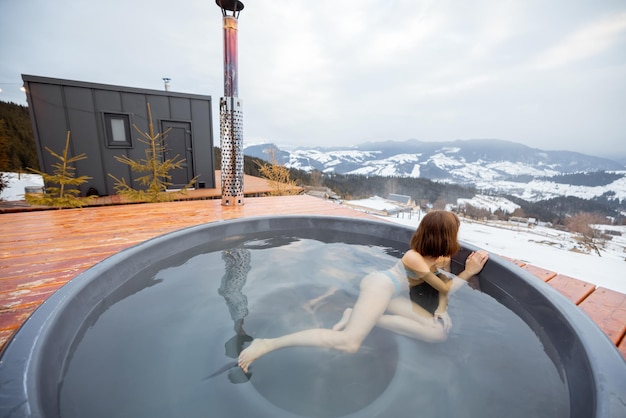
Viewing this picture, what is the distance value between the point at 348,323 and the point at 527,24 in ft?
42.8

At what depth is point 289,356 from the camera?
1163 millimetres

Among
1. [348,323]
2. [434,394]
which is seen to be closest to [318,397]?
[348,323]

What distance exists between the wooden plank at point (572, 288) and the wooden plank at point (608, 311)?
21mm

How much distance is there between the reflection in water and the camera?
1.11 meters

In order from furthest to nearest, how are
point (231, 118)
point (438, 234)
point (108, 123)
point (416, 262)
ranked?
point (108, 123) → point (231, 118) → point (416, 262) → point (438, 234)

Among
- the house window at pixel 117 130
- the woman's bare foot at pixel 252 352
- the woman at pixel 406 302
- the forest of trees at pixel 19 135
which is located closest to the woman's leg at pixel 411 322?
the woman at pixel 406 302

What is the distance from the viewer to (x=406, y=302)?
152 centimetres

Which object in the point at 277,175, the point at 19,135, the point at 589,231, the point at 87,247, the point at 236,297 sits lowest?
the point at 589,231

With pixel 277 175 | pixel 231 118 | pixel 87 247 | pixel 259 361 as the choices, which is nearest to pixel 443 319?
pixel 259 361

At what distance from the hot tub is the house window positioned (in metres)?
5.17

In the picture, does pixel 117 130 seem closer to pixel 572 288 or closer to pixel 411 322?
pixel 411 322

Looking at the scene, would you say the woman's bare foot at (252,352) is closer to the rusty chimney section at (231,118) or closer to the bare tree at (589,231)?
the rusty chimney section at (231,118)

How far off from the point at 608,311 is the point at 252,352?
Result: 1644mm

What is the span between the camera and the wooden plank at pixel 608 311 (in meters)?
1.05
